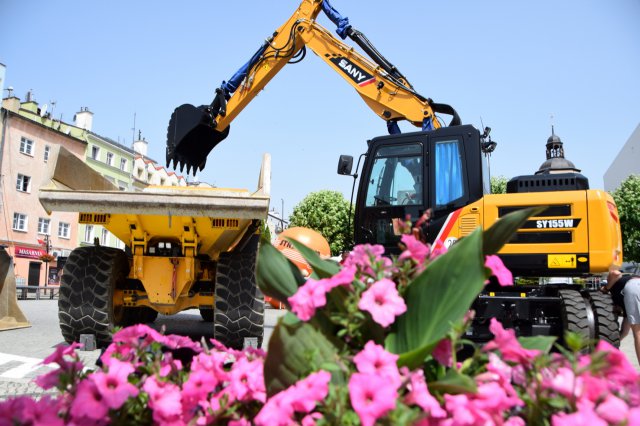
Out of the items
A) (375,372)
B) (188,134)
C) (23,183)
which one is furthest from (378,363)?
(23,183)

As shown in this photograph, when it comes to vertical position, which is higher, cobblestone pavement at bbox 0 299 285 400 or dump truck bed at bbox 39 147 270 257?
dump truck bed at bbox 39 147 270 257

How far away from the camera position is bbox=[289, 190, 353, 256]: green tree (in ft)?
133

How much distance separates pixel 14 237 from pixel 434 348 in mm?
39452

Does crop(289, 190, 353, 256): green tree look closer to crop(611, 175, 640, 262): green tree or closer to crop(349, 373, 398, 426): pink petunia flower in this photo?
crop(611, 175, 640, 262): green tree

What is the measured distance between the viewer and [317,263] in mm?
1206

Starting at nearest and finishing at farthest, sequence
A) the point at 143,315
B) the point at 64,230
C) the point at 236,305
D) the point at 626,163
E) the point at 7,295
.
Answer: the point at 236,305 → the point at 143,315 → the point at 7,295 → the point at 64,230 → the point at 626,163

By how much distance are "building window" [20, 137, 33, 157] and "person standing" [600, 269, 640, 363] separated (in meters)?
38.4

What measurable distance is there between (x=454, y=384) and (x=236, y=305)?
5067 mm

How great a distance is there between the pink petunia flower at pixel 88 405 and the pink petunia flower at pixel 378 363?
0.50 meters

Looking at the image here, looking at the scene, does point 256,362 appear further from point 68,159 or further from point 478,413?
point 68,159

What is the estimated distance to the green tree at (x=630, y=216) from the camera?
101 feet

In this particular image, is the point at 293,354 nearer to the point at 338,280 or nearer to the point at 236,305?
the point at 338,280

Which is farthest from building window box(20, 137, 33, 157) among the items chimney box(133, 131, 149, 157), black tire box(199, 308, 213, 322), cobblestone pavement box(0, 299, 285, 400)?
black tire box(199, 308, 213, 322)

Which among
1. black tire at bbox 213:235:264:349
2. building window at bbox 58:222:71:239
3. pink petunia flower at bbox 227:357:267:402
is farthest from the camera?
building window at bbox 58:222:71:239
